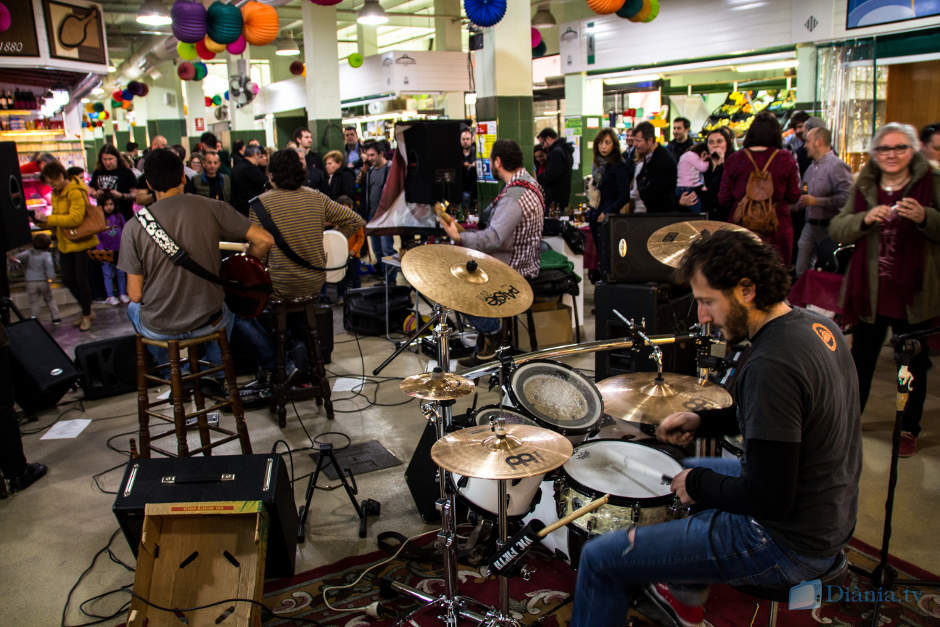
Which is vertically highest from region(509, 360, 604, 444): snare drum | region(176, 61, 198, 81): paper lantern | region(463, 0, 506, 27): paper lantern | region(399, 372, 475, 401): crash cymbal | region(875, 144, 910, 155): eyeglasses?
region(176, 61, 198, 81): paper lantern

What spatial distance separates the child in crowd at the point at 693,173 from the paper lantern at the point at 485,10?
222 cm

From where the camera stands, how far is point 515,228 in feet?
15.3

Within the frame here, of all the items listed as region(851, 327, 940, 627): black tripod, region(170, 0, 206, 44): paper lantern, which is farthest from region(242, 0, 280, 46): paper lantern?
region(851, 327, 940, 627): black tripod

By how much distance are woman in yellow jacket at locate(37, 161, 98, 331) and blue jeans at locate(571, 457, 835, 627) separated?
641 cm

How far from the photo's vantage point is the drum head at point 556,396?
2.75m

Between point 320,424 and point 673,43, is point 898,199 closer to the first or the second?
point 320,424

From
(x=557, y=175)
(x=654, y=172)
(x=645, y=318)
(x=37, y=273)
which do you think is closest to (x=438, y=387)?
(x=645, y=318)

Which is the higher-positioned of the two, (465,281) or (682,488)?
(465,281)

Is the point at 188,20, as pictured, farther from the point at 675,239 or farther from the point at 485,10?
the point at 675,239

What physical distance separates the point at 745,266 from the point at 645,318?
8.51 ft

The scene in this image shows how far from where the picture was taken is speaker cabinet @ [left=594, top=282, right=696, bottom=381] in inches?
166

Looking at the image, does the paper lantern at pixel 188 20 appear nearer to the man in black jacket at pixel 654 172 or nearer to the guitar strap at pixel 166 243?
the man in black jacket at pixel 654 172

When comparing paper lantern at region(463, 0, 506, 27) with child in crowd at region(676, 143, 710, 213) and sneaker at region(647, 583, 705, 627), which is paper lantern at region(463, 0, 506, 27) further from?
sneaker at region(647, 583, 705, 627)

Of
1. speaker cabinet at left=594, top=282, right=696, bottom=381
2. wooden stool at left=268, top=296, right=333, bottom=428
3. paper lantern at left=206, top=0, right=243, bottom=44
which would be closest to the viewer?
speaker cabinet at left=594, top=282, right=696, bottom=381
